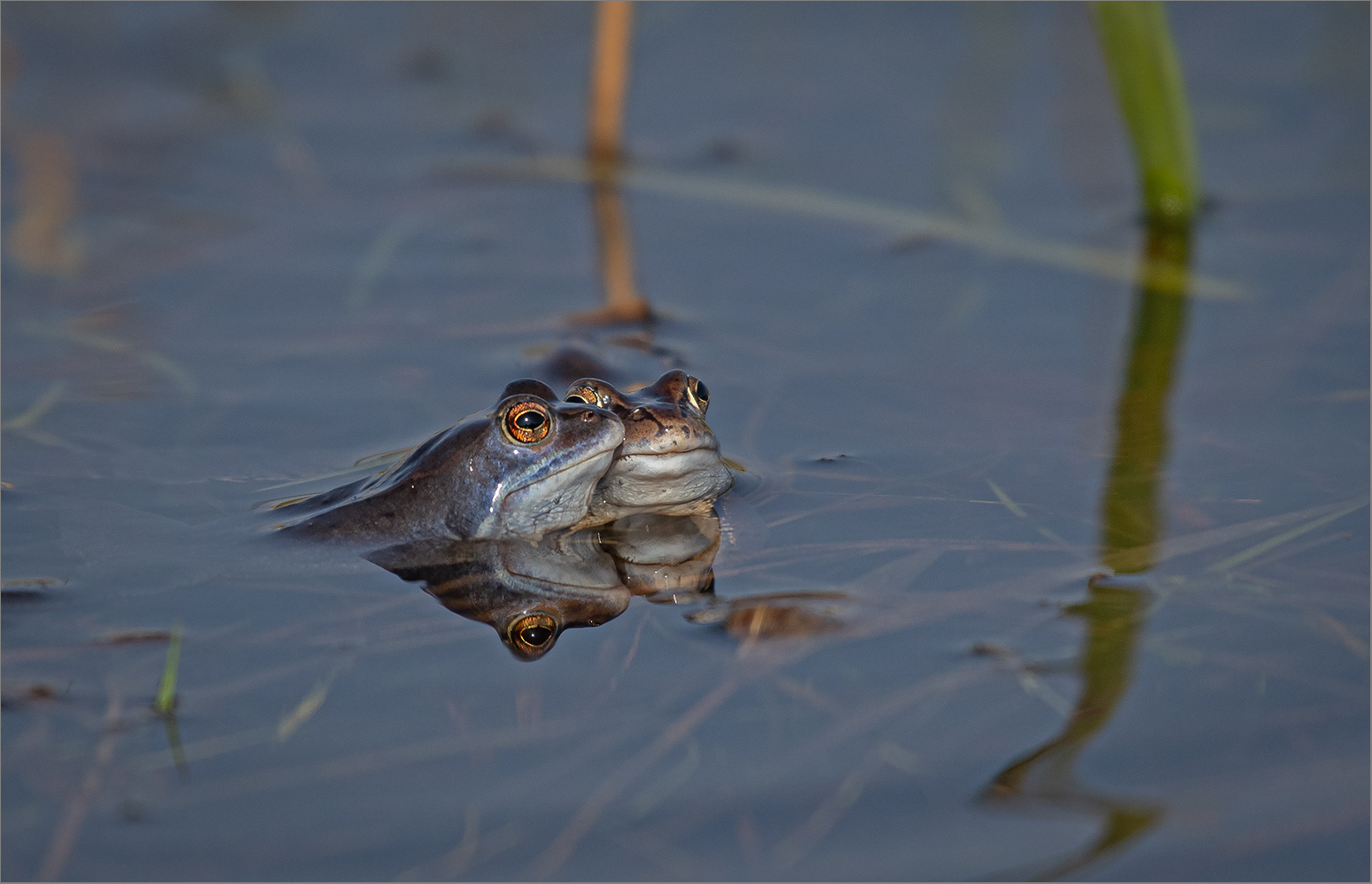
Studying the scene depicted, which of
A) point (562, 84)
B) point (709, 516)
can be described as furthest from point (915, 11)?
point (709, 516)

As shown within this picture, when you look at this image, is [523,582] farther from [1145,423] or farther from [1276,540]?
[1145,423]

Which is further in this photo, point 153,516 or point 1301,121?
point 1301,121

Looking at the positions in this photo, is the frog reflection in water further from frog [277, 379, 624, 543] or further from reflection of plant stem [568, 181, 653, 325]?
reflection of plant stem [568, 181, 653, 325]

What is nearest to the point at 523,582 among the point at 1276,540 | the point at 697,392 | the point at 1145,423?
the point at 697,392

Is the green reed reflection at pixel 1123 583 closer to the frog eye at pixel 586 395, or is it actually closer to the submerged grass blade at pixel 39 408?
the frog eye at pixel 586 395

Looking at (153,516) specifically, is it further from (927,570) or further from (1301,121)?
(1301,121)

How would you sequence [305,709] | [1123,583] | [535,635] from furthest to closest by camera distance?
1. [1123,583]
2. [535,635]
3. [305,709]
